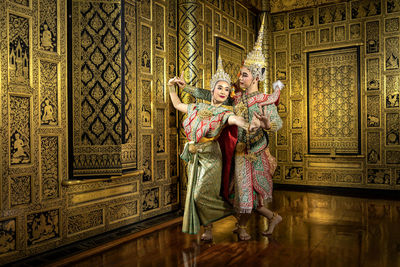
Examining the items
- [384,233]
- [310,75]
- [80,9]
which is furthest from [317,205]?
[80,9]

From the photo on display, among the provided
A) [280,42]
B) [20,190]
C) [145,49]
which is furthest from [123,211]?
[280,42]

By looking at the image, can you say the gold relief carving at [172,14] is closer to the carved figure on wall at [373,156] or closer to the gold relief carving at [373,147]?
the gold relief carving at [373,147]

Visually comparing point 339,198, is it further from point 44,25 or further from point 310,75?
point 44,25

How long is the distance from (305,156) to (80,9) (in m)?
4.89

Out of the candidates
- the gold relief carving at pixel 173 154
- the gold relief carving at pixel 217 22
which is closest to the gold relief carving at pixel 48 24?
the gold relief carving at pixel 173 154

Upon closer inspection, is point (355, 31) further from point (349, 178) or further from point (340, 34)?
point (349, 178)

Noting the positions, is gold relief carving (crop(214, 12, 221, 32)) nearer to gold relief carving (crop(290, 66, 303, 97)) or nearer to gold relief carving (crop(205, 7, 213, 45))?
gold relief carving (crop(205, 7, 213, 45))

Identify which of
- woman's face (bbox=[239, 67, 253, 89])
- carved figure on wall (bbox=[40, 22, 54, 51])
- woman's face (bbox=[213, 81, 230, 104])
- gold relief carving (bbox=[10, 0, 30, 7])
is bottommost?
woman's face (bbox=[213, 81, 230, 104])

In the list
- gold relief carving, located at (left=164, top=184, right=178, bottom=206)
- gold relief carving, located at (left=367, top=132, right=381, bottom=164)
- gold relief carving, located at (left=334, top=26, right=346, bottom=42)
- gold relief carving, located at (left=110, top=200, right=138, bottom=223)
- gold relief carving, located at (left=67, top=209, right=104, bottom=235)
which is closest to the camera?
gold relief carving, located at (left=67, top=209, right=104, bottom=235)

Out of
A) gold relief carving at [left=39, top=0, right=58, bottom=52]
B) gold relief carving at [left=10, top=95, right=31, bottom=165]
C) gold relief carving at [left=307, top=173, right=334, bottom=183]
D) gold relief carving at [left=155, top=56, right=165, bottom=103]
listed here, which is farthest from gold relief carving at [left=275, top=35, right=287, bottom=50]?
gold relief carving at [left=10, top=95, right=31, bottom=165]

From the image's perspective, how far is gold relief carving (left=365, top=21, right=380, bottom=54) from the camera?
226 inches

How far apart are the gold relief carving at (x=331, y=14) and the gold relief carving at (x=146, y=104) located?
412 cm

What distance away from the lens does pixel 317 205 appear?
15.3 ft

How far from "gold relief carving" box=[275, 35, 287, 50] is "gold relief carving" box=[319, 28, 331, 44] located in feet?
2.24
